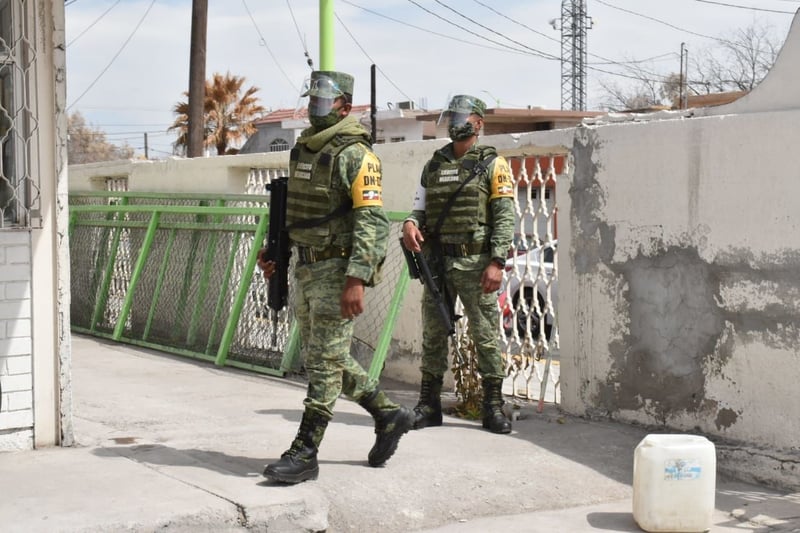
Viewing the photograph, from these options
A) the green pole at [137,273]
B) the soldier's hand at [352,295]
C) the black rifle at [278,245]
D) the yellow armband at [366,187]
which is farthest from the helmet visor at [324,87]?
the green pole at [137,273]

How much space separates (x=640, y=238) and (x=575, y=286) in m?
0.60

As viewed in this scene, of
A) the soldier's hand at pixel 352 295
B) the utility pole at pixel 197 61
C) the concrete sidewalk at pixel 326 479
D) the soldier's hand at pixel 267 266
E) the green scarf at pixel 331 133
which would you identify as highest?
the utility pole at pixel 197 61

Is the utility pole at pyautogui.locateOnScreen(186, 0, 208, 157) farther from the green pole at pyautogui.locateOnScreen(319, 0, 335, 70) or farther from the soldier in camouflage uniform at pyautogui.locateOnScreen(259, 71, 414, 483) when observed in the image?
the soldier in camouflage uniform at pyautogui.locateOnScreen(259, 71, 414, 483)

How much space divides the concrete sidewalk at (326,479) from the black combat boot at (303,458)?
6 centimetres

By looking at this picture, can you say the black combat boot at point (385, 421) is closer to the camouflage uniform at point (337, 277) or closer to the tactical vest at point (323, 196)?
the camouflage uniform at point (337, 277)

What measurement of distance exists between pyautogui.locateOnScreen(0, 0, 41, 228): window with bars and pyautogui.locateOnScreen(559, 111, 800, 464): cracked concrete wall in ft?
11.0

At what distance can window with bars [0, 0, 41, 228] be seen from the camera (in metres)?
5.54

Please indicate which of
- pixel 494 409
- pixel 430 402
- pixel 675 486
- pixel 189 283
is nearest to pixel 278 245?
pixel 430 402

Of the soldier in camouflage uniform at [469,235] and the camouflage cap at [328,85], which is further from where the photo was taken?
the soldier in camouflage uniform at [469,235]

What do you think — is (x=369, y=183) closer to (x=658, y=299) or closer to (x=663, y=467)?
(x=663, y=467)

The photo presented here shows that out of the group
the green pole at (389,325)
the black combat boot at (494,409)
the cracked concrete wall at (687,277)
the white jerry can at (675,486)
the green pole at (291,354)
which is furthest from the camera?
the green pole at (291,354)

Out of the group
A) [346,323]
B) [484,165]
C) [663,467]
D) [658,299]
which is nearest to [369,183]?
[346,323]

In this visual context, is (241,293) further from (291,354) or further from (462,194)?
(462,194)

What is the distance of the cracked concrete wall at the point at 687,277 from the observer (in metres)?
5.96
